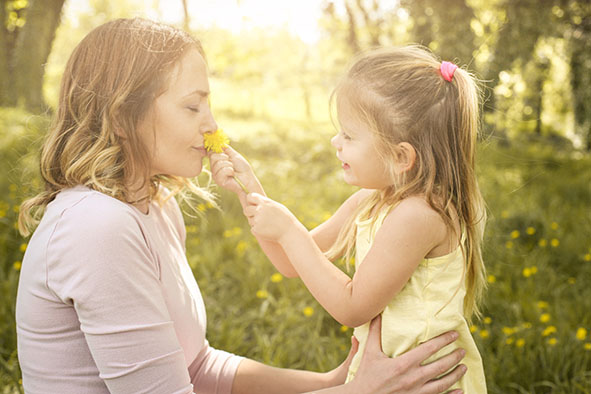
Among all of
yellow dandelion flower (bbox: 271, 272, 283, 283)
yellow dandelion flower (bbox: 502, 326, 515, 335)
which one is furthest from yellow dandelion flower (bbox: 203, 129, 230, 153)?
yellow dandelion flower (bbox: 502, 326, 515, 335)

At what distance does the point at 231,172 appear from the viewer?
5.25ft

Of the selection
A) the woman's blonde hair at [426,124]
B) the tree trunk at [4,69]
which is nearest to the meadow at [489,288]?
the woman's blonde hair at [426,124]

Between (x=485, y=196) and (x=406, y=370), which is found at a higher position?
(x=406, y=370)

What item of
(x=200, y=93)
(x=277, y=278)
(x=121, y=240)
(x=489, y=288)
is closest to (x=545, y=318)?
(x=489, y=288)

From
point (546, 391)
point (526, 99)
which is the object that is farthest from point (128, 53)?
point (526, 99)

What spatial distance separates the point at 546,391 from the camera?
2246mm

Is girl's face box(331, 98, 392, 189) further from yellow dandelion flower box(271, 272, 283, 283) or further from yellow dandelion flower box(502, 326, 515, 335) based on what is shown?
yellow dandelion flower box(271, 272, 283, 283)

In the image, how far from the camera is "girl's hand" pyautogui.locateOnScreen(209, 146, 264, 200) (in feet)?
5.23

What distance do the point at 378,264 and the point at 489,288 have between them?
73.9 inches

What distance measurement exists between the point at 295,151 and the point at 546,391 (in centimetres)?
642

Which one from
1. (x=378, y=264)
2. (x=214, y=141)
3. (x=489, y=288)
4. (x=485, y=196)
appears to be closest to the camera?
(x=378, y=264)

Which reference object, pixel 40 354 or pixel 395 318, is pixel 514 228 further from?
pixel 40 354

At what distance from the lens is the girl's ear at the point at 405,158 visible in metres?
1.38

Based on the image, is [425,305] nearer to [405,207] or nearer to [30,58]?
[405,207]
